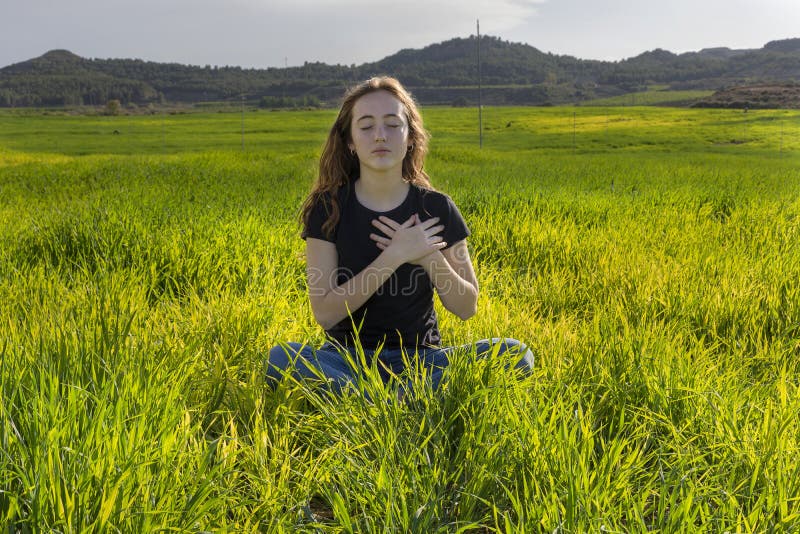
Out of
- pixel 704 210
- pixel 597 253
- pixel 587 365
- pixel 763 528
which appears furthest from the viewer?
pixel 704 210

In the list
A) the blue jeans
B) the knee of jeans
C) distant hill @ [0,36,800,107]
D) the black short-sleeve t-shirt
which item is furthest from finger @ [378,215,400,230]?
distant hill @ [0,36,800,107]

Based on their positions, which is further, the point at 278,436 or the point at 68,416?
the point at 278,436

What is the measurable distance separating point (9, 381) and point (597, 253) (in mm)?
3865

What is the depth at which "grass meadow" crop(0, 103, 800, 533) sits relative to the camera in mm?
1470

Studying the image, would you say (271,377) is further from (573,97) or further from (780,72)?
(780,72)

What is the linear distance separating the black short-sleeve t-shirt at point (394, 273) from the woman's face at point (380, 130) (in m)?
0.20

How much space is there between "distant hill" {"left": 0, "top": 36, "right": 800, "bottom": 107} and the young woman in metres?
110

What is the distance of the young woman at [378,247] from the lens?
2297 millimetres

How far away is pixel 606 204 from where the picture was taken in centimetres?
650

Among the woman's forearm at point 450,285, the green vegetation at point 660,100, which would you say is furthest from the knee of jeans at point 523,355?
the green vegetation at point 660,100

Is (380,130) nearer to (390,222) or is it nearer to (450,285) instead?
(390,222)

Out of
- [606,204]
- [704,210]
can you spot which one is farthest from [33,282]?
[704,210]

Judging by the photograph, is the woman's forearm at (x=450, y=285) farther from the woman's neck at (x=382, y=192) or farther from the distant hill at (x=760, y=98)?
the distant hill at (x=760, y=98)

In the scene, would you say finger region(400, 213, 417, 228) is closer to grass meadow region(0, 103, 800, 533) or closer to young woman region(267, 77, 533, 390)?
young woman region(267, 77, 533, 390)
